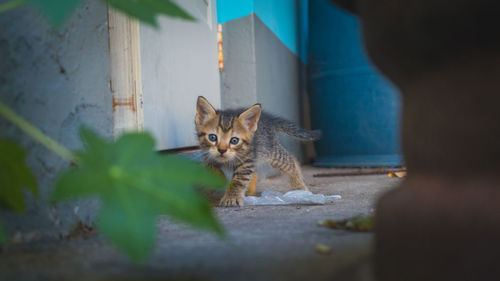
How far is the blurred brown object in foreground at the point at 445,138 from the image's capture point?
62 cm

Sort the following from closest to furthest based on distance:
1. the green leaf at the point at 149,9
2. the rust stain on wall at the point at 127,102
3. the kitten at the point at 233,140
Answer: the green leaf at the point at 149,9 → the rust stain on wall at the point at 127,102 → the kitten at the point at 233,140

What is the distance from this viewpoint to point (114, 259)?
94cm

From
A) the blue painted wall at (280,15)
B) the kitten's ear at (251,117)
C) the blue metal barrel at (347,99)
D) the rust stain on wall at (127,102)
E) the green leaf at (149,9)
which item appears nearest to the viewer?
the green leaf at (149,9)

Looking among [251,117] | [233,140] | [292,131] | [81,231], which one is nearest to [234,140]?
[233,140]

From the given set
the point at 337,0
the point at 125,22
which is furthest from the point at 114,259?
the point at 125,22

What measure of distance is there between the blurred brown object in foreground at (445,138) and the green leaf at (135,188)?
0.37m

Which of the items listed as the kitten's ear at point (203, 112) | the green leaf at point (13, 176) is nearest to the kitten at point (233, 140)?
the kitten's ear at point (203, 112)

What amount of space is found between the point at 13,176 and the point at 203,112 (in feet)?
5.60

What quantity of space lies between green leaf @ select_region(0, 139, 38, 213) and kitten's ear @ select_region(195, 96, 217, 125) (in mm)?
1622

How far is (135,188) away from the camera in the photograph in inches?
24.7

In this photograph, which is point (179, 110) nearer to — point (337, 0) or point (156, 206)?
point (337, 0)

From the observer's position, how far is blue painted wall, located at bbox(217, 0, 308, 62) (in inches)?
130

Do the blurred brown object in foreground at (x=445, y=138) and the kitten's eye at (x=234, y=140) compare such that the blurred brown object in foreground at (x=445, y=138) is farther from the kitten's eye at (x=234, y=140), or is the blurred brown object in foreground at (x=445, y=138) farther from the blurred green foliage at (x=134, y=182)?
the kitten's eye at (x=234, y=140)

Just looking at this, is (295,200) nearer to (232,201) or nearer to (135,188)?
(232,201)
